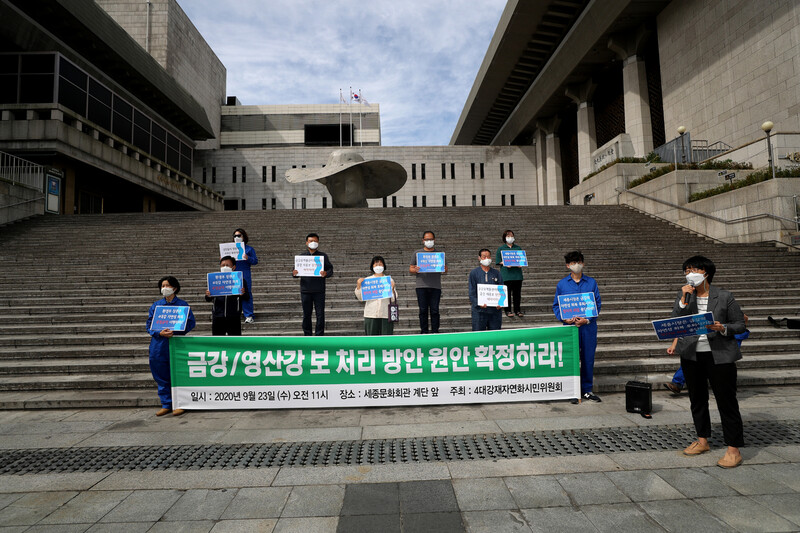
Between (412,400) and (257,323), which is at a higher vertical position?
(257,323)

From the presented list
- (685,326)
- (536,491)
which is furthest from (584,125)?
(536,491)

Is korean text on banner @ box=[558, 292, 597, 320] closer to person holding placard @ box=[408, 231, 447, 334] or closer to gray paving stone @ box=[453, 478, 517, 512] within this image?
person holding placard @ box=[408, 231, 447, 334]

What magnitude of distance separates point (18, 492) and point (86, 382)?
3.38m

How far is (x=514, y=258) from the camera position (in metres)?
8.73

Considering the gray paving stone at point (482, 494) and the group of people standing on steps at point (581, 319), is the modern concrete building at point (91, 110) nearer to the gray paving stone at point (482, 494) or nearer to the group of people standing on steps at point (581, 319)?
the group of people standing on steps at point (581, 319)

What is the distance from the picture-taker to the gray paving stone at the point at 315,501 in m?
3.16

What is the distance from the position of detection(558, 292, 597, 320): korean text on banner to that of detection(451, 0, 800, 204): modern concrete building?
18.2 metres

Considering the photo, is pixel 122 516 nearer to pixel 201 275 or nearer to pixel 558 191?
pixel 201 275

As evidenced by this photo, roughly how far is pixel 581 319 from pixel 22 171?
25.2 metres

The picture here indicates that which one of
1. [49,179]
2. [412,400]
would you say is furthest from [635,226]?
[49,179]

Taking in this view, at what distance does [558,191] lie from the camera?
40875 mm

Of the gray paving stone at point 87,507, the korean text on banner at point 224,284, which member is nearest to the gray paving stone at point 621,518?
the gray paving stone at point 87,507

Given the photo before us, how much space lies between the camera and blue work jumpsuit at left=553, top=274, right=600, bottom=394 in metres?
5.73

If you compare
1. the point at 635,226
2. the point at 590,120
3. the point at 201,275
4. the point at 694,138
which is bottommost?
the point at 201,275
